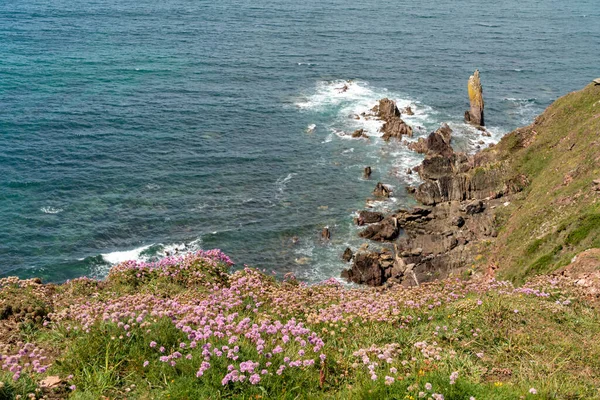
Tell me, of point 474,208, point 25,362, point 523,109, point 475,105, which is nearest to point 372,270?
point 474,208

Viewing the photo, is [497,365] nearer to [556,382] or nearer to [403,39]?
[556,382]

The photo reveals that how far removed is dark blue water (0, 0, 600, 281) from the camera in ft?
186

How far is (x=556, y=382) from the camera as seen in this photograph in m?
11.6

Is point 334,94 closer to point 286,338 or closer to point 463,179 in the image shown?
point 463,179

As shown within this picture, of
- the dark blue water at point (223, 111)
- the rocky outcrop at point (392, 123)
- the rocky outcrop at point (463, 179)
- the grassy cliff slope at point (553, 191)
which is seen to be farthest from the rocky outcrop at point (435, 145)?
the grassy cliff slope at point (553, 191)

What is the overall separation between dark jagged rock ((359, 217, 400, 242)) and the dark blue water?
1681 mm

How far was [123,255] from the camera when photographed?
172 ft

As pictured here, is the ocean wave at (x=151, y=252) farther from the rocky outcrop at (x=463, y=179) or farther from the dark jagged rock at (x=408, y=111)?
the dark jagged rock at (x=408, y=111)

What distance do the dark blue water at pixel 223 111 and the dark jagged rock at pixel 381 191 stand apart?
1.92 m

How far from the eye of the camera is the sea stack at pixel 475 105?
273 ft

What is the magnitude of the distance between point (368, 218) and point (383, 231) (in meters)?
3.54

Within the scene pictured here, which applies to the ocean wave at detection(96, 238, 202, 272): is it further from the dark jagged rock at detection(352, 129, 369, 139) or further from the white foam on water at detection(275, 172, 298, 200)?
the dark jagged rock at detection(352, 129, 369, 139)

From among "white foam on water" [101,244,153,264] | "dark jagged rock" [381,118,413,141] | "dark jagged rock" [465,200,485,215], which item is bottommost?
"white foam on water" [101,244,153,264]

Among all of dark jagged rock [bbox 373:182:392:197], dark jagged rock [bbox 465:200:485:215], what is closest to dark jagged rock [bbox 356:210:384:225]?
dark jagged rock [bbox 373:182:392:197]
